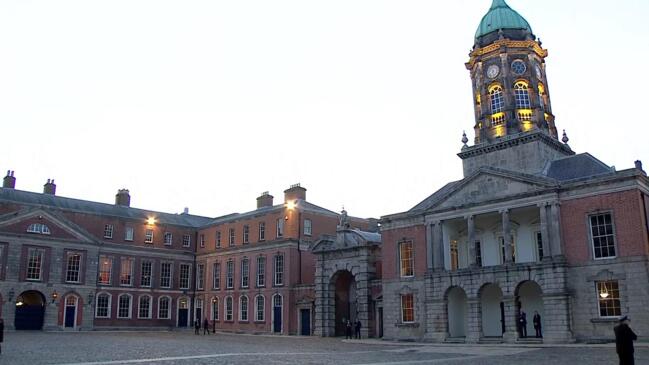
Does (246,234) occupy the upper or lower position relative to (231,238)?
upper

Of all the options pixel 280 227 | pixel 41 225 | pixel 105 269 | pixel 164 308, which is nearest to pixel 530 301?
pixel 280 227

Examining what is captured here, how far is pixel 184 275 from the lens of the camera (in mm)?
60188

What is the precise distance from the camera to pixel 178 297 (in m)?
59.0

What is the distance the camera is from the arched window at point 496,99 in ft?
133

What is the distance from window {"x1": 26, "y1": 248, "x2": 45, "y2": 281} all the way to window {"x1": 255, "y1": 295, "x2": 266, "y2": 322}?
1815 cm

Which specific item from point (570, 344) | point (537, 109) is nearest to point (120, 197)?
point (537, 109)

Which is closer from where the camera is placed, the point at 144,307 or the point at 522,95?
the point at 522,95

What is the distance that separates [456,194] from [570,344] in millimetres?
10938

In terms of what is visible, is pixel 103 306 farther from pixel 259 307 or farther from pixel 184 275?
pixel 259 307

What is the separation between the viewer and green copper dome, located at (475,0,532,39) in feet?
138

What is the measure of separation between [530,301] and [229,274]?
1151 inches

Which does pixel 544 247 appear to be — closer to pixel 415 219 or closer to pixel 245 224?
pixel 415 219

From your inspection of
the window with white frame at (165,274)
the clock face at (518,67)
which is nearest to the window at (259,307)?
the window with white frame at (165,274)

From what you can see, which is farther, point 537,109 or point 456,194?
point 537,109
